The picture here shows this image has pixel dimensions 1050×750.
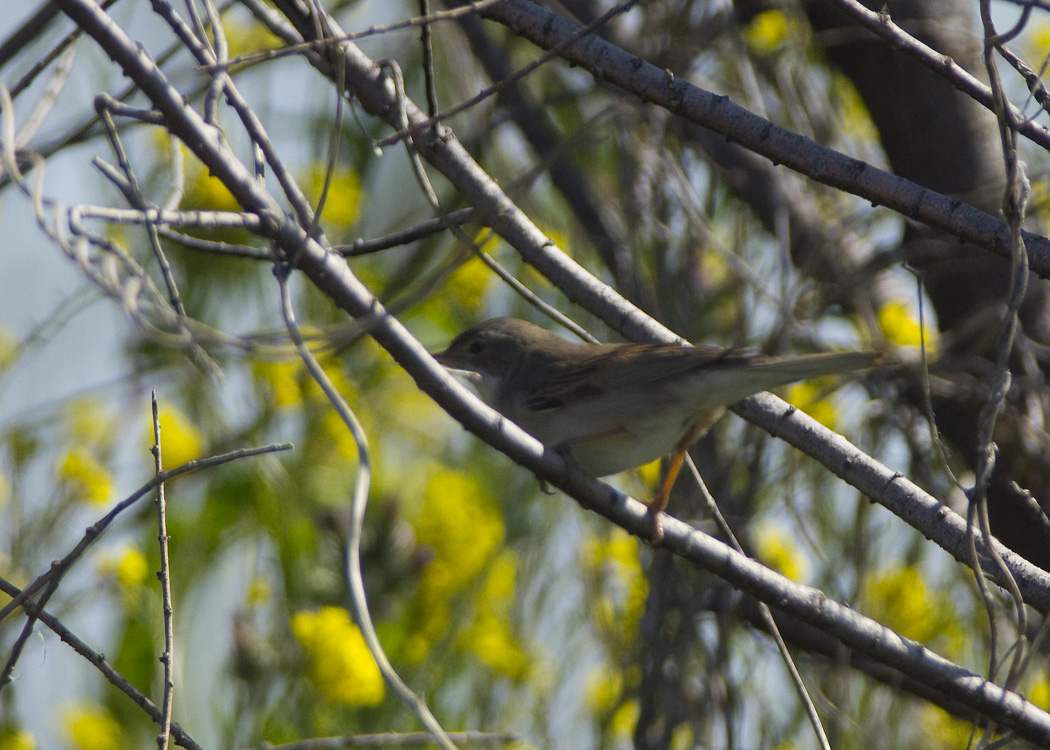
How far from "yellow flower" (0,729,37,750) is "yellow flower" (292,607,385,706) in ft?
3.00

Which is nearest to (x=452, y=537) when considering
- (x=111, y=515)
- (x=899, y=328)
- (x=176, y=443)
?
(x=176, y=443)

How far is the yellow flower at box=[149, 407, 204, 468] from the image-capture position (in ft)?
14.3

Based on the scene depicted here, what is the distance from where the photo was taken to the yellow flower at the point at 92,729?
403cm

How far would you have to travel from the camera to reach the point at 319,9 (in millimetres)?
2105

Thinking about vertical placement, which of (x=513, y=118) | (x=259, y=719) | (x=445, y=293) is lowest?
(x=259, y=719)

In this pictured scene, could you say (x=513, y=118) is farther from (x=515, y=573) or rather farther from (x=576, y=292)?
(x=576, y=292)

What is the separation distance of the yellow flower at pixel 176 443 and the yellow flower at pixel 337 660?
3.81 ft

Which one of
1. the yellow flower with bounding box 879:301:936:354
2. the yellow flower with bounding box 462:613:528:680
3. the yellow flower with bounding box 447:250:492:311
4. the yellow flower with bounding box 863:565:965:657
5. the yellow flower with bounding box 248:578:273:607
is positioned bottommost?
the yellow flower with bounding box 462:613:528:680

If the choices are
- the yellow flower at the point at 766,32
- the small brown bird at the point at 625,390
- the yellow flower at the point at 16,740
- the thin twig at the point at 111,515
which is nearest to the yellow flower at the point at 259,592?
the yellow flower at the point at 16,740

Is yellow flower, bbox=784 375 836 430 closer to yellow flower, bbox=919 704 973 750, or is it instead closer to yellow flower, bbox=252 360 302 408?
yellow flower, bbox=919 704 973 750

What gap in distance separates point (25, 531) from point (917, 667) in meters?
3.24

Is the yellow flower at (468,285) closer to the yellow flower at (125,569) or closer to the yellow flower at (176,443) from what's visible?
the yellow flower at (176,443)

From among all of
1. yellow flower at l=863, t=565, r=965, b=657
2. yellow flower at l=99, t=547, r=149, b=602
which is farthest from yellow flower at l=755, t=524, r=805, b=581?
yellow flower at l=99, t=547, r=149, b=602

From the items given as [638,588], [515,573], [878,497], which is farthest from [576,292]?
[515,573]
